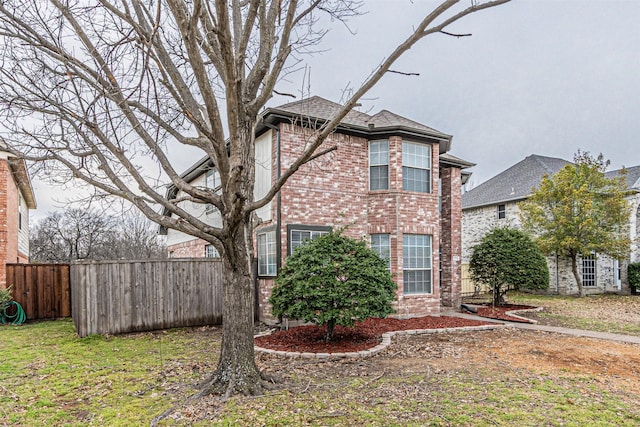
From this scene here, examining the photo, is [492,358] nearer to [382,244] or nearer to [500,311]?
[382,244]

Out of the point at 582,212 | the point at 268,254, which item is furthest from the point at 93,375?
the point at 582,212

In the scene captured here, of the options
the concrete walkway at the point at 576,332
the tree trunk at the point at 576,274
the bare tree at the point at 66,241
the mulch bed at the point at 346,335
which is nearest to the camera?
the mulch bed at the point at 346,335

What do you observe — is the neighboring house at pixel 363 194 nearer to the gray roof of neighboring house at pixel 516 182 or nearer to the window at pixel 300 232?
the window at pixel 300 232

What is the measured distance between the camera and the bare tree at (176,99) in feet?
14.7

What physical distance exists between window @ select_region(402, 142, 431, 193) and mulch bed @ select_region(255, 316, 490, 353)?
3802mm

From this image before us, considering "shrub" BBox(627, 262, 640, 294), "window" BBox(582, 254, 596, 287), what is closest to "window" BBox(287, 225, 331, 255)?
"window" BBox(582, 254, 596, 287)

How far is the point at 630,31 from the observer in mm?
10086

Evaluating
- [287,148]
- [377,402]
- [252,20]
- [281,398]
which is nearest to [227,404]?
[281,398]

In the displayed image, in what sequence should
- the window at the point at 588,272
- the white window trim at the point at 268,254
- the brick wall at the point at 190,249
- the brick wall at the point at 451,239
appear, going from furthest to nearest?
1. the window at the point at 588,272
2. the brick wall at the point at 190,249
3. the brick wall at the point at 451,239
4. the white window trim at the point at 268,254

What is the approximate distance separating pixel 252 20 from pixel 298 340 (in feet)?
20.3

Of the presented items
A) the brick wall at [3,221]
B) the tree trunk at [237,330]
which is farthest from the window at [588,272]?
the brick wall at [3,221]

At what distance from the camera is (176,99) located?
16.6 ft

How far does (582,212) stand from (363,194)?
12330 mm

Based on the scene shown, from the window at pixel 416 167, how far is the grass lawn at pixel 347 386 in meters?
4.73
